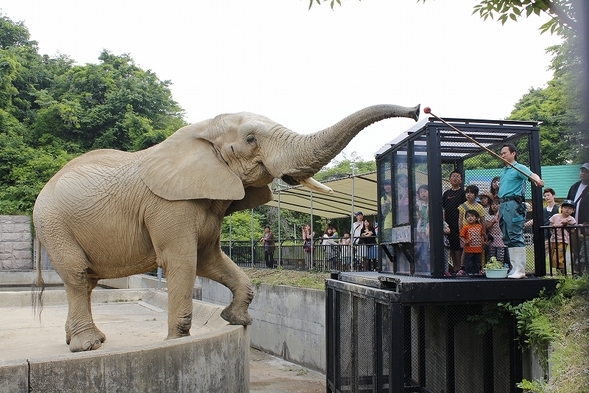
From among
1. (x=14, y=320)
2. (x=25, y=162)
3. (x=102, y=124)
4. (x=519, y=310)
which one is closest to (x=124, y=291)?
(x=14, y=320)

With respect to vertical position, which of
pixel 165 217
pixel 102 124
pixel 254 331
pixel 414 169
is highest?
pixel 102 124

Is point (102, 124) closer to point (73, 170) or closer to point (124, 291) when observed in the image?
point (124, 291)

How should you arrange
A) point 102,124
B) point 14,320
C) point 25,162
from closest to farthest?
point 14,320 < point 25,162 < point 102,124

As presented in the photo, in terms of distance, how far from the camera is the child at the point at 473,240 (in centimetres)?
667

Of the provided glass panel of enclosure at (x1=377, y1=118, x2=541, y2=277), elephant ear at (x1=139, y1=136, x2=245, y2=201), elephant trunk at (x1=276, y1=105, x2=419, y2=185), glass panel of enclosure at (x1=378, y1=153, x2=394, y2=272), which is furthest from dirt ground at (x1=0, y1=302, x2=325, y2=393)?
glass panel of enclosure at (x1=377, y1=118, x2=541, y2=277)

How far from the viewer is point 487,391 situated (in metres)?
6.16

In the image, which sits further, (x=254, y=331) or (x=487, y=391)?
(x=254, y=331)

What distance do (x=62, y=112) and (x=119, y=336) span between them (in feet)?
84.3

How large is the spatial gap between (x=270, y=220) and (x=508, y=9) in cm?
3064

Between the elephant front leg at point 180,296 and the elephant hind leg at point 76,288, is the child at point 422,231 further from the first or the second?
the elephant hind leg at point 76,288

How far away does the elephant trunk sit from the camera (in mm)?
5293

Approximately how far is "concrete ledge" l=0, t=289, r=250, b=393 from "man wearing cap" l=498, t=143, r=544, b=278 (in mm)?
2860

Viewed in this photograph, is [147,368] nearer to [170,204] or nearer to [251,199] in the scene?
[170,204]

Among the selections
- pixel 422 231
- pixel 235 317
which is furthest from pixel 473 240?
pixel 235 317
